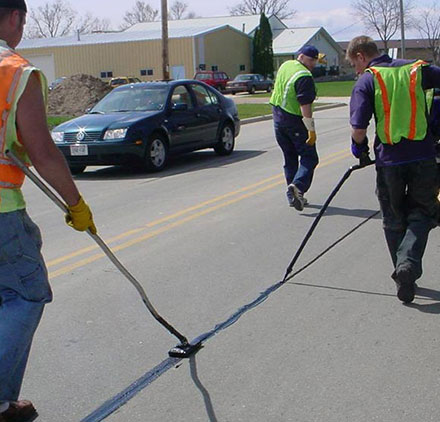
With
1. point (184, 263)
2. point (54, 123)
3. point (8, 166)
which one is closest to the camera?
point (8, 166)

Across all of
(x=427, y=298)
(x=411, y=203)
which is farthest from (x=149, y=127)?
(x=427, y=298)

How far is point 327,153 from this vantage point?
14.4 meters

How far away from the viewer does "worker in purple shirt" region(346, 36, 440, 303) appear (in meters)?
5.10

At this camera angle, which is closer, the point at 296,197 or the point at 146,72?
the point at 296,197

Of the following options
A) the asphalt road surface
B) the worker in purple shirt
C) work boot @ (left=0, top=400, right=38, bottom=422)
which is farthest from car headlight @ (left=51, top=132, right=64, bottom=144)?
work boot @ (left=0, top=400, right=38, bottom=422)

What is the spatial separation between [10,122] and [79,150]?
355 inches

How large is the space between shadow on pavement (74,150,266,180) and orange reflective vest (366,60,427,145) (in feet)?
23.3

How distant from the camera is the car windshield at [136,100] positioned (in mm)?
13148

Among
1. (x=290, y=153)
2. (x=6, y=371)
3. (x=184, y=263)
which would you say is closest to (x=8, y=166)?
(x=6, y=371)

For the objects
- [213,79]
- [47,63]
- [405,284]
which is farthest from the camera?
[47,63]

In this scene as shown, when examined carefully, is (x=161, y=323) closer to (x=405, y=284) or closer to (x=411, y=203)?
(x=405, y=284)

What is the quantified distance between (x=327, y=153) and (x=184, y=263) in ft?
27.9

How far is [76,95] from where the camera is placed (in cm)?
3039

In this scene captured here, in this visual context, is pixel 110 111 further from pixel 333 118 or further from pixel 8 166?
pixel 333 118
